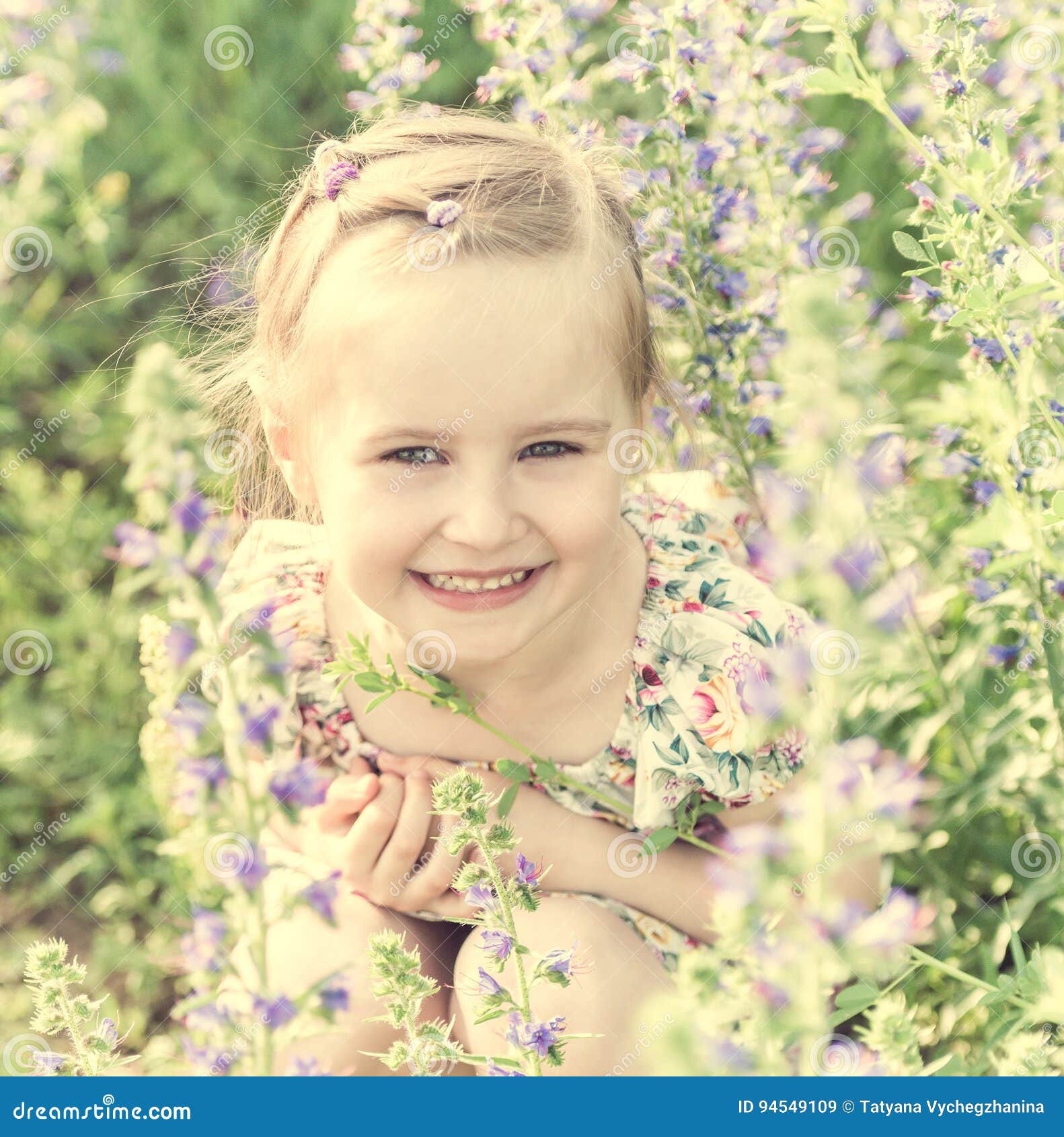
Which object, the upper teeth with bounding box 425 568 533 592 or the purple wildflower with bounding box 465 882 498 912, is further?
the upper teeth with bounding box 425 568 533 592

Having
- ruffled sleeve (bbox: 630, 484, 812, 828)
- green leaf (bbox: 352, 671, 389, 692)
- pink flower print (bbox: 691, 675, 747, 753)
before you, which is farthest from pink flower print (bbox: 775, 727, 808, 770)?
green leaf (bbox: 352, 671, 389, 692)

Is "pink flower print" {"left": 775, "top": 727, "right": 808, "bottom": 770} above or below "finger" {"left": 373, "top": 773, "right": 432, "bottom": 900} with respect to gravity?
above

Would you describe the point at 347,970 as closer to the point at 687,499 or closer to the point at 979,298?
the point at 687,499

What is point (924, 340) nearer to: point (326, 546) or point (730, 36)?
point (730, 36)

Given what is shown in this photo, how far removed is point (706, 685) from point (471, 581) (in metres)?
0.52

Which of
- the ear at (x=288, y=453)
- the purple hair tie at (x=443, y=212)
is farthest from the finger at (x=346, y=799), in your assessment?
the purple hair tie at (x=443, y=212)

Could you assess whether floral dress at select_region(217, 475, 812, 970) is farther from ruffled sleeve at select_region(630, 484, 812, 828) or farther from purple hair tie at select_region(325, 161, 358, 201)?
purple hair tie at select_region(325, 161, 358, 201)

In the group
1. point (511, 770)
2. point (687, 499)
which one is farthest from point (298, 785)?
point (687, 499)

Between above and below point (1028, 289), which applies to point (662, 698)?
below

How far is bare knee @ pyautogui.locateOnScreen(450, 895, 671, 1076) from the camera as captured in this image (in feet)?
7.04

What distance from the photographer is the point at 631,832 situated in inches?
94.3

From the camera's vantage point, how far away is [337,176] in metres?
2.17

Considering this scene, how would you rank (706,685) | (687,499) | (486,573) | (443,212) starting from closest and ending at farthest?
1. (443,212)
2. (486,573)
3. (706,685)
4. (687,499)

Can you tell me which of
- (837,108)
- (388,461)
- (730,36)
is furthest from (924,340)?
(388,461)
